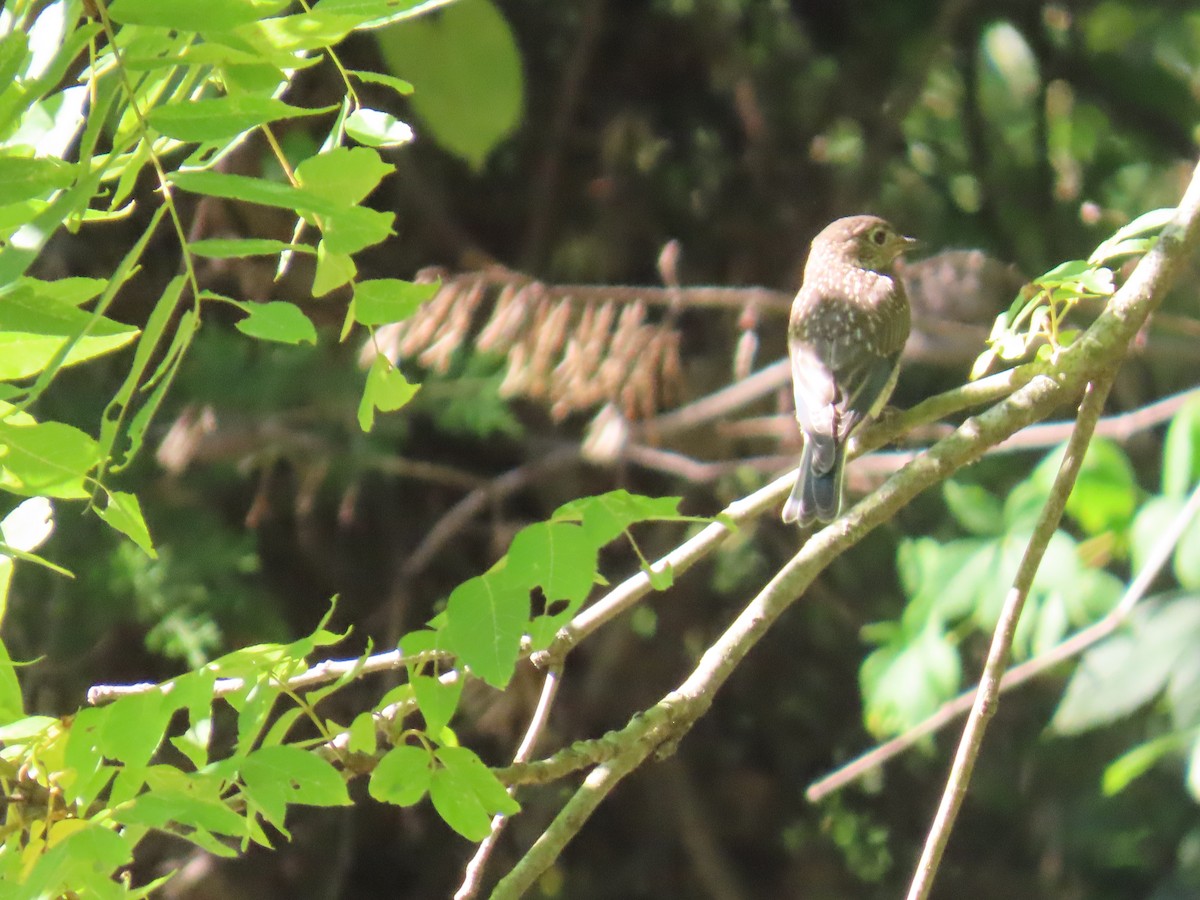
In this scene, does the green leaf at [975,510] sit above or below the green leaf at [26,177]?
below

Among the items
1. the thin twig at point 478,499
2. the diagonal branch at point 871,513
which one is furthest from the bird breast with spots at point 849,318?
the diagonal branch at point 871,513

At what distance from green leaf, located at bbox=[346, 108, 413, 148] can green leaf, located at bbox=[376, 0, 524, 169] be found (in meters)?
2.54

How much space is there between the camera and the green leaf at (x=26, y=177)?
4.34 ft

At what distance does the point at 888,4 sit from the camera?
204 inches

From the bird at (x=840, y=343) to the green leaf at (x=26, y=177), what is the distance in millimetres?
2050

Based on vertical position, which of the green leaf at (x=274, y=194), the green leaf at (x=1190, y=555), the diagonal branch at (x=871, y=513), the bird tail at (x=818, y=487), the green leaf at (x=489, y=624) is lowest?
the bird tail at (x=818, y=487)

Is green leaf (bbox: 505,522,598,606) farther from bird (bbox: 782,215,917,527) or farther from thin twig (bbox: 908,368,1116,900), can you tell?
bird (bbox: 782,215,917,527)

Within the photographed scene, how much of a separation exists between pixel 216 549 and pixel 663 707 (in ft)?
9.86

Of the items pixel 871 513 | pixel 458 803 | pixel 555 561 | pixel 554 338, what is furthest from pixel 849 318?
pixel 458 803

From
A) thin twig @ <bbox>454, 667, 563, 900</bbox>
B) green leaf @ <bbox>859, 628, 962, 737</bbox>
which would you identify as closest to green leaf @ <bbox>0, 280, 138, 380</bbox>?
thin twig @ <bbox>454, 667, 563, 900</bbox>

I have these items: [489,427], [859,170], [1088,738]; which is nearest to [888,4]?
[859,170]

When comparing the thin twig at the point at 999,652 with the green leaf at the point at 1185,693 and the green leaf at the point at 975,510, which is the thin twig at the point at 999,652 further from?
the green leaf at the point at 975,510

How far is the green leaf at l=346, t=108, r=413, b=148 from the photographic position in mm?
1592

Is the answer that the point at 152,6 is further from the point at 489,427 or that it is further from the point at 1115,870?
the point at 1115,870
